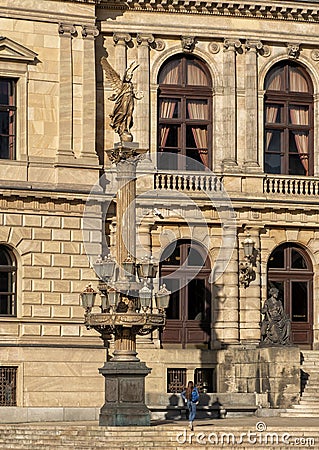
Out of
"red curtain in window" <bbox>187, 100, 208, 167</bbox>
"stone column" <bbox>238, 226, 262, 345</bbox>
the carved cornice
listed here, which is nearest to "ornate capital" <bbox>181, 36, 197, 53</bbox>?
the carved cornice

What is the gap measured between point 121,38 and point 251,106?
5595 mm

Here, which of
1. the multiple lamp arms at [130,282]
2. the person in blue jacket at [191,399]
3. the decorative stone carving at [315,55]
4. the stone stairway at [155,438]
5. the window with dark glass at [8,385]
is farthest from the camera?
the decorative stone carving at [315,55]

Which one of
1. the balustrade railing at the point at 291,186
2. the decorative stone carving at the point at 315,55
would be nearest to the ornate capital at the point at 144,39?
the decorative stone carving at the point at 315,55

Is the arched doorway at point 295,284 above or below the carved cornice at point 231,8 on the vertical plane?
below

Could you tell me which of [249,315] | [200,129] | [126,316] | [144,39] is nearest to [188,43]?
[144,39]

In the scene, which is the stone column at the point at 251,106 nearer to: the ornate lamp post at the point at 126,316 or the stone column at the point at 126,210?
the stone column at the point at 126,210

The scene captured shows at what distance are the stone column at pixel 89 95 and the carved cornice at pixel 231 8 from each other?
1674 mm

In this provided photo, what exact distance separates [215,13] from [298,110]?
5041 mm

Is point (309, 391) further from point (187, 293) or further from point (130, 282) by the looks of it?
point (130, 282)

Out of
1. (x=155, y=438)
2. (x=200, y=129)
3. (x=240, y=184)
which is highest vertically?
(x=200, y=129)

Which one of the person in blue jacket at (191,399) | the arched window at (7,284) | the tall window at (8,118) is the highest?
the tall window at (8,118)

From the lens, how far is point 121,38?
57.1 m

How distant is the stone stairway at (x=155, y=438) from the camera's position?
41.8 m

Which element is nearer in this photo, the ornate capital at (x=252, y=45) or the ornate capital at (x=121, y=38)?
the ornate capital at (x=121, y=38)
